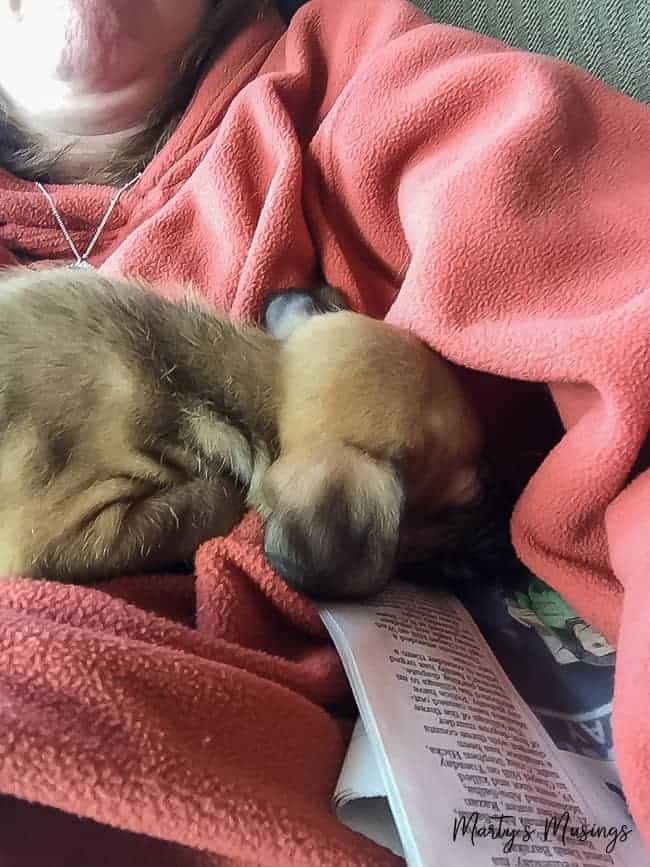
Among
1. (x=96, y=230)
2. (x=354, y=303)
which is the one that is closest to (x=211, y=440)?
(x=354, y=303)

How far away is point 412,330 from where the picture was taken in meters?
1.10

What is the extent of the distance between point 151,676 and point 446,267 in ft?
1.83

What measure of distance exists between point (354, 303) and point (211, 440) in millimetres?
355

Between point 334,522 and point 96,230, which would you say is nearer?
point 334,522

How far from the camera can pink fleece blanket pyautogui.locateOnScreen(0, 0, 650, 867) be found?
69 cm

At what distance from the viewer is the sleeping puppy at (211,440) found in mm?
972

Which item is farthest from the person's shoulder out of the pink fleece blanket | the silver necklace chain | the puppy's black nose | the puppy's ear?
the puppy's black nose

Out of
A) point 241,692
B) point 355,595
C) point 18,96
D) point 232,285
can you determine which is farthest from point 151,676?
point 18,96

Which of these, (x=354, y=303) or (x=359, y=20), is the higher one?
(x=359, y=20)

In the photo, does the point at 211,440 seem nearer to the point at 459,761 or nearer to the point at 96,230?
the point at 459,761

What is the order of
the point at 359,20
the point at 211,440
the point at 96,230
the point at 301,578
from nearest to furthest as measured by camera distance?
the point at 301,578, the point at 211,440, the point at 359,20, the point at 96,230

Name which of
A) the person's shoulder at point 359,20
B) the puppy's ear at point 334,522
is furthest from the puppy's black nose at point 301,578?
the person's shoulder at point 359,20

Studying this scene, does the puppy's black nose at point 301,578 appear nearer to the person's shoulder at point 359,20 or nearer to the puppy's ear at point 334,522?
the puppy's ear at point 334,522

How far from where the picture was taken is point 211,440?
3.51ft
